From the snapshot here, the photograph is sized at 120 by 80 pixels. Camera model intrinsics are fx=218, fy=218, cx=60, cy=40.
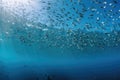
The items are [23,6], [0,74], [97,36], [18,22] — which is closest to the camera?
[23,6]

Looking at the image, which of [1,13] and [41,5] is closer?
[41,5]

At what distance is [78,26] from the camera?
29734mm

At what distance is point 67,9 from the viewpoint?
21.3 metres

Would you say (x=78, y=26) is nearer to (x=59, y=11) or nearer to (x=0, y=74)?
(x=59, y=11)

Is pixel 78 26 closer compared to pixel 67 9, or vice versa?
pixel 67 9

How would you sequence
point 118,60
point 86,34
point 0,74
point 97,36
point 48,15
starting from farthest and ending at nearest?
1. point 118,60
2. point 0,74
3. point 97,36
4. point 86,34
5. point 48,15

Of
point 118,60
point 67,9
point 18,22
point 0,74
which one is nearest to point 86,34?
point 18,22

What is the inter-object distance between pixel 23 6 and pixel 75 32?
10.4 m

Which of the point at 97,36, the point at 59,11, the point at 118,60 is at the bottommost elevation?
the point at 118,60

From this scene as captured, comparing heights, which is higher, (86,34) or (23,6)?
(23,6)

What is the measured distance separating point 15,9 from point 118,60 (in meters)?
66.3

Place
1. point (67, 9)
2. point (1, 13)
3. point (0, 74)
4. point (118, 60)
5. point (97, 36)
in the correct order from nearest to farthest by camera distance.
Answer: point (67, 9), point (1, 13), point (97, 36), point (0, 74), point (118, 60)

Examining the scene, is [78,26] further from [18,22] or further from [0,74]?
[0,74]

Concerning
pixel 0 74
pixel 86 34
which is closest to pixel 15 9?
pixel 86 34
